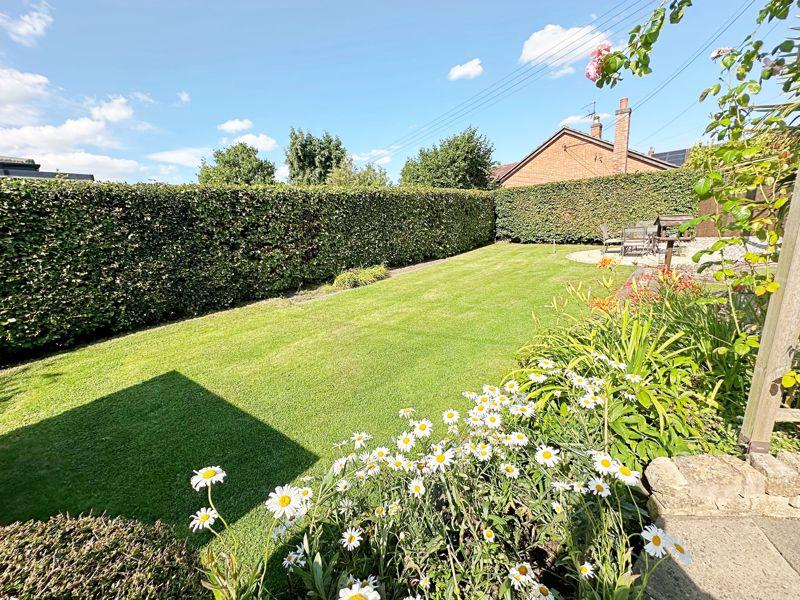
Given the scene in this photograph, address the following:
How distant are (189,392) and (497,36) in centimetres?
1910

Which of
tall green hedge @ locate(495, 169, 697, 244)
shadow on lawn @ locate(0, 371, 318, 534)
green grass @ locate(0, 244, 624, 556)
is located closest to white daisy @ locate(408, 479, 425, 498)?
green grass @ locate(0, 244, 624, 556)

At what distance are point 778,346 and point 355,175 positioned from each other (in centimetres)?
2402

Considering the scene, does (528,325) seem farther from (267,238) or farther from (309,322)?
(267,238)

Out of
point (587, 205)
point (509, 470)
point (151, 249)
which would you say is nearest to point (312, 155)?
point (587, 205)

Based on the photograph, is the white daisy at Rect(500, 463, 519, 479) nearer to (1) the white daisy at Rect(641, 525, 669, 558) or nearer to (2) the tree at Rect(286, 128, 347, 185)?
(1) the white daisy at Rect(641, 525, 669, 558)

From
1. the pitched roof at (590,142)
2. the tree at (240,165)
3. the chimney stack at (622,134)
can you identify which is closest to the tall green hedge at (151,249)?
the chimney stack at (622,134)

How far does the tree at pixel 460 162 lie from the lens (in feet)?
77.6

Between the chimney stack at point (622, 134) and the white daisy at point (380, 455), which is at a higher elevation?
the chimney stack at point (622, 134)

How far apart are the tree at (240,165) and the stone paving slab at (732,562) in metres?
39.6

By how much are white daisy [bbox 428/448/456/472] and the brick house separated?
22.8 metres

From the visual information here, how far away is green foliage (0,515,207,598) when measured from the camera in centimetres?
92

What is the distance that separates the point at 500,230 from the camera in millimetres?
16781

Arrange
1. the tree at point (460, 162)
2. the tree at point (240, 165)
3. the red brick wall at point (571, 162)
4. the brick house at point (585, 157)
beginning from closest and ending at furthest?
the brick house at point (585, 157) < the red brick wall at point (571, 162) < the tree at point (460, 162) < the tree at point (240, 165)

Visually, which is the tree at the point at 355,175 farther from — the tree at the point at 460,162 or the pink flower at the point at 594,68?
the pink flower at the point at 594,68
